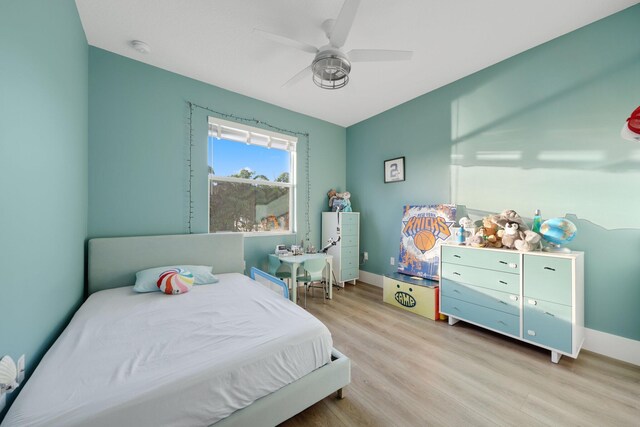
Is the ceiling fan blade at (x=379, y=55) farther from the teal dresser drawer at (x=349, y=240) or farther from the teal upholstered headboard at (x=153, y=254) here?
the teal dresser drawer at (x=349, y=240)

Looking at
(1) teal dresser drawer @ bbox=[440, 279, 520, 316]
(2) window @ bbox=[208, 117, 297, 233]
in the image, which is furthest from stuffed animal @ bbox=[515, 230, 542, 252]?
(2) window @ bbox=[208, 117, 297, 233]

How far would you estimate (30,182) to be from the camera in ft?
3.91

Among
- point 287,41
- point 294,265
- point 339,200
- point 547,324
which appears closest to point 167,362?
point 294,265

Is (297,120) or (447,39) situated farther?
(297,120)

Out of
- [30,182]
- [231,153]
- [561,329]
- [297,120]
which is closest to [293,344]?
A: [30,182]

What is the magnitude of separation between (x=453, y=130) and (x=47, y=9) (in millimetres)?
3689

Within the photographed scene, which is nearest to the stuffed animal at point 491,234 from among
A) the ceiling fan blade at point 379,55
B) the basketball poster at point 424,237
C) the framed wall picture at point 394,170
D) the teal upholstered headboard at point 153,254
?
the basketball poster at point 424,237

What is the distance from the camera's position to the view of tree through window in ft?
10.3

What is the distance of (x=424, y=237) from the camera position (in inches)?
125

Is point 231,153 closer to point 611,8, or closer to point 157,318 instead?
point 157,318

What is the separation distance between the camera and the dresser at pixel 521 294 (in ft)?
6.06

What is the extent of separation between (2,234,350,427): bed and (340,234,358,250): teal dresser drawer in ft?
6.39

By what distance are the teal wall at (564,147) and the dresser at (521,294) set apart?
26 centimetres

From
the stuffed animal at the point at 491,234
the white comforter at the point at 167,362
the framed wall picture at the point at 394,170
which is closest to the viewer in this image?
the white comforter at the point at 167,362
